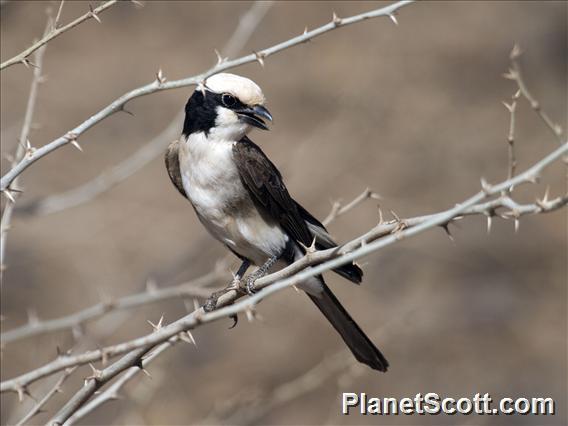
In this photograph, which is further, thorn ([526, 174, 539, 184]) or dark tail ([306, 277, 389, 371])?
dark tail ([306, 277, 389, 371])

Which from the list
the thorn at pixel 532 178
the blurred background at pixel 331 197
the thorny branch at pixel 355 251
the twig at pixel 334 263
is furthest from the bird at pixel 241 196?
the blurred background at pixel 331 197

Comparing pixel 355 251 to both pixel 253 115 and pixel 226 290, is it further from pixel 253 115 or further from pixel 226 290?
pixel 253 115

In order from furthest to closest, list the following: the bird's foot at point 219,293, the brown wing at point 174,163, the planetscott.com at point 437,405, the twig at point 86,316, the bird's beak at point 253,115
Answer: the brown wing at point 174,163, the planetscott.com at point 437,405, the bird's beak at point 253,115, the bird's foot at point 219,293, the twig at point 86,316

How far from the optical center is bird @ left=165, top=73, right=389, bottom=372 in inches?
173

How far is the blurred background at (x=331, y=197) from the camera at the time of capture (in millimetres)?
8680

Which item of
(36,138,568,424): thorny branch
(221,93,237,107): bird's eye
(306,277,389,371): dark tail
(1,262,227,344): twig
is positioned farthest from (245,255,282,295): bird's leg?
(36,138,568,424): thorny branch

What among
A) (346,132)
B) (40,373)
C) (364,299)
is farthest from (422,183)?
(40,373)

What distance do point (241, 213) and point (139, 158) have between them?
2.09 ft

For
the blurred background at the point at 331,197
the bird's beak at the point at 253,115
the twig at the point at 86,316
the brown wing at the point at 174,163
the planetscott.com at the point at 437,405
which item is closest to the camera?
the twig at the point at 86,316

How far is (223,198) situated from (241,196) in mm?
110

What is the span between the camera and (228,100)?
4316 millimetres

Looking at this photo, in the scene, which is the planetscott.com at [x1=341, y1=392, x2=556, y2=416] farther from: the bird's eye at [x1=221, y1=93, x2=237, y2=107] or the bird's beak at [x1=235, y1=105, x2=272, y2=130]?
the bird's eye at [x1=221, y1=93, x2=237, y2=107]

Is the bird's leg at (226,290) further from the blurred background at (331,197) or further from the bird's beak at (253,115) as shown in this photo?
the blurred background at (331,197)

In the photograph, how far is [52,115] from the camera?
11.2 meters
